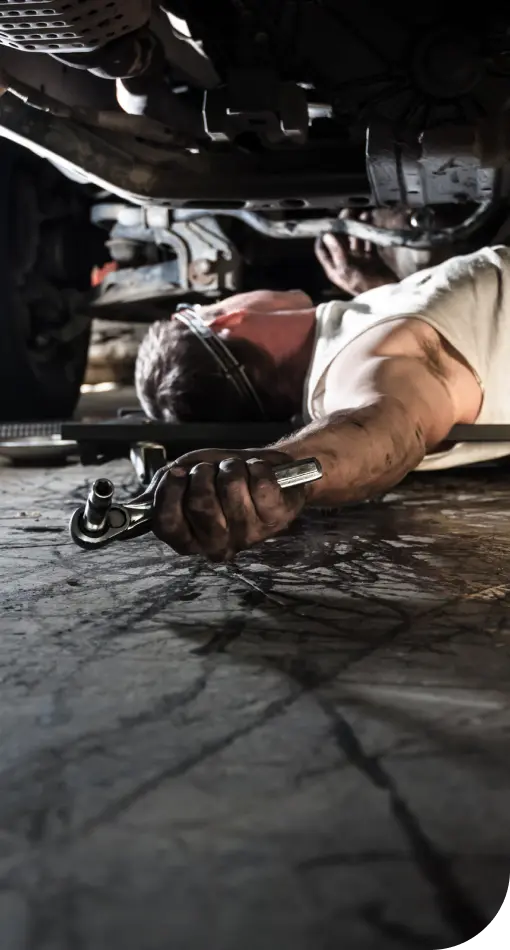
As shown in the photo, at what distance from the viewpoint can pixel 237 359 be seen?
1706 millimetres

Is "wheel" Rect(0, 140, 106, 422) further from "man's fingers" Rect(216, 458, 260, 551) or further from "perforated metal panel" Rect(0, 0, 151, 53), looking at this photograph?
"man's fingers" Rect(216, 458, 260, 551)

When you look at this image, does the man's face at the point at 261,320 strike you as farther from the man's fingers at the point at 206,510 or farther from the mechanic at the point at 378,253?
the man's fingers at the point at 206,510

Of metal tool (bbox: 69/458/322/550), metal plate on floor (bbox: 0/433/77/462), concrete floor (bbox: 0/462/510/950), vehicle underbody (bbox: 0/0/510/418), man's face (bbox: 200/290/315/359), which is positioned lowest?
metal plate on floor (bbox: 0/433/77/462)

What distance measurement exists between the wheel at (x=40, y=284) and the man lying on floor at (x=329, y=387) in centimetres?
74

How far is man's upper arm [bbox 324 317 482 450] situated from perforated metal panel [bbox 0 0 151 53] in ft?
1.93

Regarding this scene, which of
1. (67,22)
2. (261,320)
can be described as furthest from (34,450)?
(67,22)

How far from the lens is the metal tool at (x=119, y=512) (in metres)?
0.97

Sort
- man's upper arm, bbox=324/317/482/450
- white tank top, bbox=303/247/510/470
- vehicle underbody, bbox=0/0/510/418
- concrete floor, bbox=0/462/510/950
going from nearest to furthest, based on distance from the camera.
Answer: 1. concrete floor, bbox=0/462/510/950
2. man's upper arm, bbox=324/317/482/450
3. white tank top, bbox=303/247/510/470
4. vehicle underbody, bbox=0/0/510/418

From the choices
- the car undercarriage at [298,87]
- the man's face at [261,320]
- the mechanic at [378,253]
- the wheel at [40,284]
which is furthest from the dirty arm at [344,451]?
the wheel at [40,284]

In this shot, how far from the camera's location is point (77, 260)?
105 inches

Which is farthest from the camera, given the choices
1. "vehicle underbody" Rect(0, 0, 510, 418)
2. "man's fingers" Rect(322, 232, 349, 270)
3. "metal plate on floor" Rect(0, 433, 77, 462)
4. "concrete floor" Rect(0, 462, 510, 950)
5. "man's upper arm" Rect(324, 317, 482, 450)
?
"man's fingers" Rect(322, 232, 349, 270)

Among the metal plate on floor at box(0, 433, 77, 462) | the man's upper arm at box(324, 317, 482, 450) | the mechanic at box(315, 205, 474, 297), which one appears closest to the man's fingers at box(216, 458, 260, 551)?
the man's upper arm at box(324, 317, 482, 450)

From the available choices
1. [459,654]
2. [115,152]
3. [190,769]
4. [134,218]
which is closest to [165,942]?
[190,769]

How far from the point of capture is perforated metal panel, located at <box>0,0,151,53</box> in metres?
1.22
